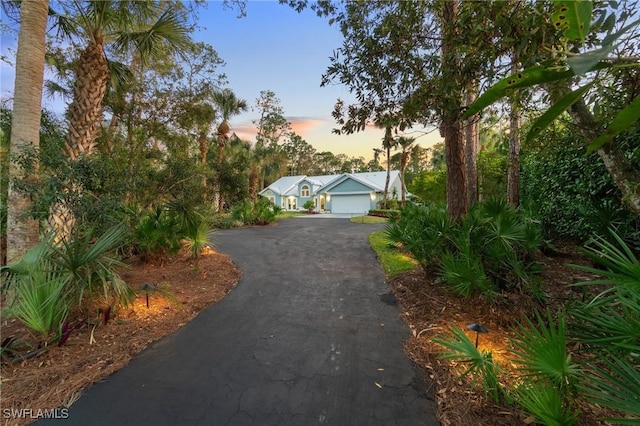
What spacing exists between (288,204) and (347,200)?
11142 millimetres

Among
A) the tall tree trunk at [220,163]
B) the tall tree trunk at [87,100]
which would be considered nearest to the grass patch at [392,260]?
the tall tree trunk at [87,100]

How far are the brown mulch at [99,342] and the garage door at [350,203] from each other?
24.3 meters

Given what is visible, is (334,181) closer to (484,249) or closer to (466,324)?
(484,249)

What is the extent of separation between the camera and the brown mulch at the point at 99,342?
271 cm

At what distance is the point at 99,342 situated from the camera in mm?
3648

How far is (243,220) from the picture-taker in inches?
685

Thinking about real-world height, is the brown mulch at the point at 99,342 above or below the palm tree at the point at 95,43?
below

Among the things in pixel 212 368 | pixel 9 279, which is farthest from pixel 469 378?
pixel 9 279

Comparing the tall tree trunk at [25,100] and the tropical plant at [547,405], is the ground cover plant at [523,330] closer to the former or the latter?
the tropical plant at [547,405]

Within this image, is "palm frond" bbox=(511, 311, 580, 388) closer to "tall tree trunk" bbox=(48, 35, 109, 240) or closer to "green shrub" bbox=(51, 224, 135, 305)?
"green shrub" bbox=(51, 224, 135, 305)

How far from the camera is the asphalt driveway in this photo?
2.54 metres

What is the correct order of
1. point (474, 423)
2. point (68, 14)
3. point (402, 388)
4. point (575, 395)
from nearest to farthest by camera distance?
1. point (575, 395)
2. point (474, 423)
3. point (402, 388)
4. point (68, 14)

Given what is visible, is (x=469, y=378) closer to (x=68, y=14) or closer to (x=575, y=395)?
(x=575, y=395)

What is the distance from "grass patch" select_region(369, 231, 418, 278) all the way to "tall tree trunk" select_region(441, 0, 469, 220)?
1956mm
